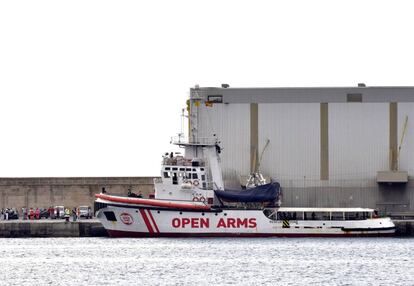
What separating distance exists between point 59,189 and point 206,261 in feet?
115

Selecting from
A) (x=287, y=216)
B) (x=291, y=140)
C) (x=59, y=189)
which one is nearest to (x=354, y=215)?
(x=287, y=216)

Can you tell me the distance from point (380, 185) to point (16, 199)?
25075 millimetres

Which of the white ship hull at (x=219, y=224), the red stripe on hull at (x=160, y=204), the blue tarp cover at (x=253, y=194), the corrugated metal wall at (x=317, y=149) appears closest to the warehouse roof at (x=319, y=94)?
the corrugated metal wall at (x=317, y=149)

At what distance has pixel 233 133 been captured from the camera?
114 metres

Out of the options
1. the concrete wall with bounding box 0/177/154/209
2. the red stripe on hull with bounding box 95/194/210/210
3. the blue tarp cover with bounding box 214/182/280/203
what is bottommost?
the red stripe on hull with bounding box 95/194/210/210

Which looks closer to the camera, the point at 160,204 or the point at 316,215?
the point at 160,204

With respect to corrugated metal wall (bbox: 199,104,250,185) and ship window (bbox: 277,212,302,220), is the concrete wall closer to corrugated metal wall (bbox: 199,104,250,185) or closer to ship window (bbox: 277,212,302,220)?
corrugated metal wall (bbox: 199,104,250,185)

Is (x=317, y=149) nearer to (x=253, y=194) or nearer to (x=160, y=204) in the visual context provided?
(x=253, y=194)

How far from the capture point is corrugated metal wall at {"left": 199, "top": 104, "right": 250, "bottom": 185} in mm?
114375

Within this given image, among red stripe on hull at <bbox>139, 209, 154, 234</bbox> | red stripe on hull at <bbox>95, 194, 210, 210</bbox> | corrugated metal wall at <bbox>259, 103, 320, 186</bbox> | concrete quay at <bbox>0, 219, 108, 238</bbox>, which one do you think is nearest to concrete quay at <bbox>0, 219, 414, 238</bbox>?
concrete quay at <bbox>0, 219, 108, 238</bbox>

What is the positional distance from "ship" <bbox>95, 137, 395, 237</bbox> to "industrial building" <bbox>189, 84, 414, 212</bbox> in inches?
372

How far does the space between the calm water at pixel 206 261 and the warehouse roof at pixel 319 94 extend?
13579mm

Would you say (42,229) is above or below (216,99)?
below

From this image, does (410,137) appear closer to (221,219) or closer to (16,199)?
(221,219)
